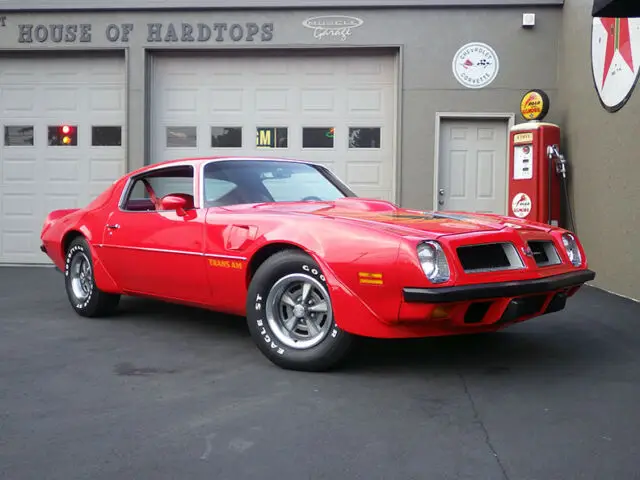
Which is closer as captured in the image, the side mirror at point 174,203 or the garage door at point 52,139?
the side mirror at point 174,203

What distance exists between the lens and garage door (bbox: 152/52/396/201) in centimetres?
988

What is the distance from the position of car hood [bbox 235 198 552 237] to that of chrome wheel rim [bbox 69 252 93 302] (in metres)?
2.07

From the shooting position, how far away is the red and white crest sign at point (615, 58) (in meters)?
6.80

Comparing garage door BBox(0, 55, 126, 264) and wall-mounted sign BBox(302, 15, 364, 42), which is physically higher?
wall-mounted sign BBox(302, 15, 364, 42)

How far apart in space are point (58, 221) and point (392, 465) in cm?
460

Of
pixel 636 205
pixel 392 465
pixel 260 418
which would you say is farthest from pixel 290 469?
pixel 636 205

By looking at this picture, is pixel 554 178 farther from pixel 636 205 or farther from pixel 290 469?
pixel 290 469

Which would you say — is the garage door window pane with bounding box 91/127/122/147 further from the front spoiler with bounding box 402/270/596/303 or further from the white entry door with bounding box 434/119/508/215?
the front spoiler with bounding box 402/270/596/303

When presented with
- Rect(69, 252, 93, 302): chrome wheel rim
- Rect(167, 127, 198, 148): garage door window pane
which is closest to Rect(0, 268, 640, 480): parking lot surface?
Rect(69, 252, 93, 302): chrome wheel rim

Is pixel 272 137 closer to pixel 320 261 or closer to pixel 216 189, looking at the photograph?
pixel 216 189

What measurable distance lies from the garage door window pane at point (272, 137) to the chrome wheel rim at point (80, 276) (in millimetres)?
4591

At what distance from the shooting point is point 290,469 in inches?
101

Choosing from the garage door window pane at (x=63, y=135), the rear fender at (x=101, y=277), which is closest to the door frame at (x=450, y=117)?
the rear fender at (x=101, y=277)

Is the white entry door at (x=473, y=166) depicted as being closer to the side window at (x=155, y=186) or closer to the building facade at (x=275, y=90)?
the building facade at (x=275, y=90)
